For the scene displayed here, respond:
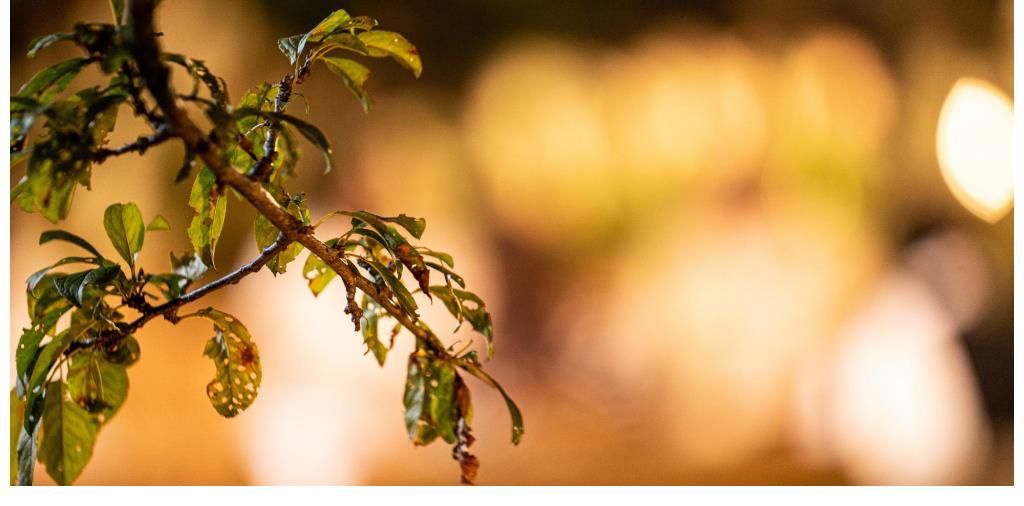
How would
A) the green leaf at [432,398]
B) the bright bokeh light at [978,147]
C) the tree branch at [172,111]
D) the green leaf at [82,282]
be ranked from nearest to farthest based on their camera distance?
1. the tree branch at [172,111]
2. the green leaf at [82,282]
3. the green leaf at [432,398]
4. the bright bokeh light at [978,147]

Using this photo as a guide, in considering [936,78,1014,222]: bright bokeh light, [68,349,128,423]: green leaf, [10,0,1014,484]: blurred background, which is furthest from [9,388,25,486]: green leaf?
[936,78,1014,222]: bright bokeh light

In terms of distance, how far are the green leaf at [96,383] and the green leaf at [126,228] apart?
104 mm

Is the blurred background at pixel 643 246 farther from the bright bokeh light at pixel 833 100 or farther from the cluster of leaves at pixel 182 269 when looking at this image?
the cluster of leaves at pixel 182 269

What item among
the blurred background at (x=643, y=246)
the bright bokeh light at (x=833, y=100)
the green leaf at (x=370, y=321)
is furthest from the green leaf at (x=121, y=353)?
the bright bokeh light at (x=833, y=100)

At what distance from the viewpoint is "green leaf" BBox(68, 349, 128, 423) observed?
2.64ft

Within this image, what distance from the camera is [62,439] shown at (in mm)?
782

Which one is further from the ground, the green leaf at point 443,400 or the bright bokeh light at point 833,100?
the bright bokeh light at point 833,100

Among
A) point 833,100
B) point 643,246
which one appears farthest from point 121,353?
point 833,100

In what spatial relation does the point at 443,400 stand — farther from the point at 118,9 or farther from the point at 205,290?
the point at 118,9

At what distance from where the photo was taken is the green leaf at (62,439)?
777mm

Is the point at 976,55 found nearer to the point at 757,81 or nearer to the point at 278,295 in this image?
the point at 757,81

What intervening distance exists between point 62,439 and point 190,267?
22 cm

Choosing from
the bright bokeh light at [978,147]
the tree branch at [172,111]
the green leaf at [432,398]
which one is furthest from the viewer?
the bright bokeh light at [978,147]
